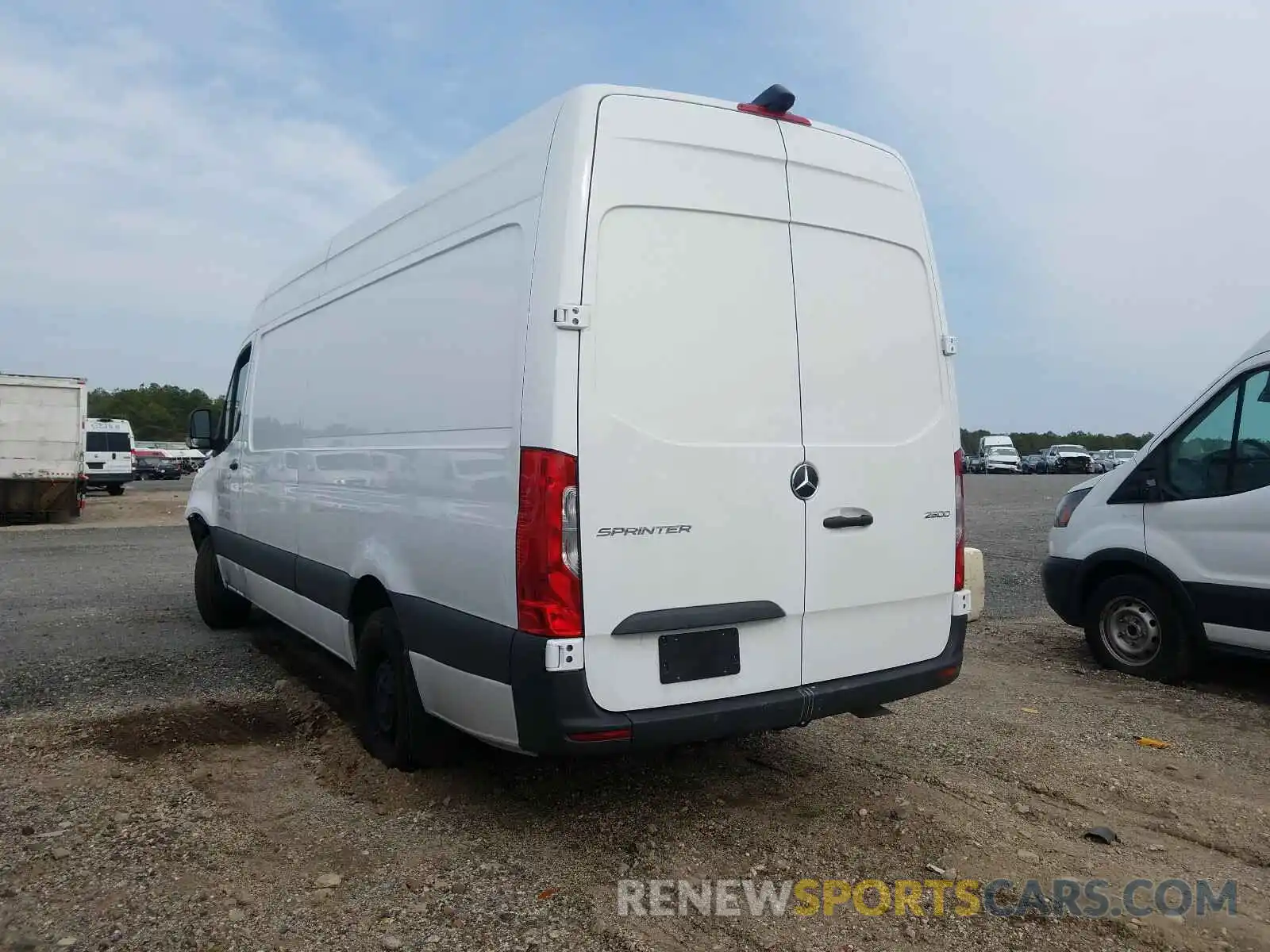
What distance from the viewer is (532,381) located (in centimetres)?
350

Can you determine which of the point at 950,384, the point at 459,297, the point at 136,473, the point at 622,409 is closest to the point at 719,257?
the point at 622,409

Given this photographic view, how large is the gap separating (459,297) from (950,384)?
7.27ft

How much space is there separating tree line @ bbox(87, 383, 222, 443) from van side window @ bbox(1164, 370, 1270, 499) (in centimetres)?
8175

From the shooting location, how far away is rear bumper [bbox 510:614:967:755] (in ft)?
11.3

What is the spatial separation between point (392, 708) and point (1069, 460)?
56485 mm

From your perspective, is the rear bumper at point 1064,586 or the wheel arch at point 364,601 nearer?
the wheel arch at point 364,601

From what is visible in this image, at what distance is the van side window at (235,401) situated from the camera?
7.52m

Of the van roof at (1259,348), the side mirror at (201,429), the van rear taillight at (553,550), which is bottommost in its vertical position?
the van rear taillight at (553,550)

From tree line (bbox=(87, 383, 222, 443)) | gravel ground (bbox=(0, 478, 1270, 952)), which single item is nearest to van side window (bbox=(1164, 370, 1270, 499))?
gravel ground (bbox=(0, 478, 1270, 952))

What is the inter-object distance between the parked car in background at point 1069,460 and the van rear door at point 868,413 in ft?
182

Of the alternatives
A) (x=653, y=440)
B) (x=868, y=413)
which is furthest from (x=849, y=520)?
(x=653, y=440)

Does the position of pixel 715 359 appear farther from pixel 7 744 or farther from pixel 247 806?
pixel 7 744

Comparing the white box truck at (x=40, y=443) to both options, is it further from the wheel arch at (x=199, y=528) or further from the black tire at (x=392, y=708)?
the black tire at (x=392, y=708)

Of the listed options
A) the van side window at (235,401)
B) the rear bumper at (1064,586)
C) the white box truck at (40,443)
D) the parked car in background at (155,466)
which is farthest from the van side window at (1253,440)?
the parked car in background at (155,466)
